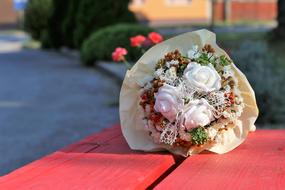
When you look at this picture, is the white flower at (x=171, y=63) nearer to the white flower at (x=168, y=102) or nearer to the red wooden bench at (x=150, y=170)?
the white flower at (x=168, y=102)

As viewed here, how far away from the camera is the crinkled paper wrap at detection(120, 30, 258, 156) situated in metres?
2.98

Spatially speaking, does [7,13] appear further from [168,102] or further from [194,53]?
[168,102]

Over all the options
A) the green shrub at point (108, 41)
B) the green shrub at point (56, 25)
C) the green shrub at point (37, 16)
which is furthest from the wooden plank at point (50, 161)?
the green shrub at point (37, 16)

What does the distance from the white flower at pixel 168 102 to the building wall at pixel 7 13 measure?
1795 inches

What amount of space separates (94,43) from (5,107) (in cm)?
659

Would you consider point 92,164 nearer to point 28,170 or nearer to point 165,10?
point 28,170

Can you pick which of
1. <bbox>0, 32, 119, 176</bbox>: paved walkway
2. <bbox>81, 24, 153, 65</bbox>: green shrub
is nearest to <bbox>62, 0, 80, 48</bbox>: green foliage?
<bbox>81, 24, 153, 65</bbox>: green shrub

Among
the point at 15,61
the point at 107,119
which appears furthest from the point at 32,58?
the point at 107,119

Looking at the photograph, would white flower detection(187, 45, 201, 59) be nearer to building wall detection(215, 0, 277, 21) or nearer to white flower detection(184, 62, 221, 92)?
white flower detection(184, 62, 221, 92)

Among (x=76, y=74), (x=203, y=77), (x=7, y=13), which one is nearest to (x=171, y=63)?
(x=203, y=77)

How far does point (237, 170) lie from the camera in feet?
8.41

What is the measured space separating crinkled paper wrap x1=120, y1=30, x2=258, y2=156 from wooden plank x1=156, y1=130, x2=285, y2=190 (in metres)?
0.11

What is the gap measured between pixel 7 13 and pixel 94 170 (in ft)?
153

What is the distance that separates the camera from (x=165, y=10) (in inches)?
1714
